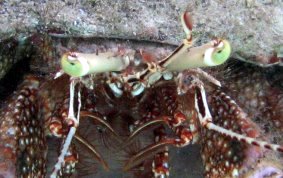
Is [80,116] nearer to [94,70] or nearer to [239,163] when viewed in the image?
[94,70]

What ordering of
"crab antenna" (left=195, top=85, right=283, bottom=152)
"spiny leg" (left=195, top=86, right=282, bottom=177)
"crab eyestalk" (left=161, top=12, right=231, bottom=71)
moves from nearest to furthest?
1. "crab eyestalk" (left=161, top=12, right=231, bottom=71)
2. "crab antenna" (left=195, top=85, right=283, bottom=152)
3. "spiny leg" (left=195, top=86, right=282, bottom=177)

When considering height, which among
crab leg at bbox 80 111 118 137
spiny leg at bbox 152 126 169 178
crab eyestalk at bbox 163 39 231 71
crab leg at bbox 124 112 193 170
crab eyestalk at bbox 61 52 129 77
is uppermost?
crab eyestalk at bbox 61 52 129 77

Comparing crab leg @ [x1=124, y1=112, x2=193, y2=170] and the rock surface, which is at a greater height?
the rock surface

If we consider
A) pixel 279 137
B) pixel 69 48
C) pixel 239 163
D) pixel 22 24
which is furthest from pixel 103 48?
pixel 279 137

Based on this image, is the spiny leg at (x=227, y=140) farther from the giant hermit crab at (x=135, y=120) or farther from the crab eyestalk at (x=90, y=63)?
the crab eyestalk at (x=90, y=63)

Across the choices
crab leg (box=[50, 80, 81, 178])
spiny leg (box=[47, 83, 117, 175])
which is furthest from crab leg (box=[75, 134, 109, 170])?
crab leg (box=[50, 80, 81, 178])

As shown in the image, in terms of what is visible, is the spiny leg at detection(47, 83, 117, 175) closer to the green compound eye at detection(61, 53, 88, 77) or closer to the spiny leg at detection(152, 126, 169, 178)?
the spiny leg at detection(152, 126, 169, 178)

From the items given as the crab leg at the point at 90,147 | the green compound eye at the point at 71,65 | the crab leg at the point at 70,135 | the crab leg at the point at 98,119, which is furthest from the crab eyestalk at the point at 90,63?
the crab leg at the point at 90,147

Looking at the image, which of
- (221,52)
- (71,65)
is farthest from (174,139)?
(71,65)

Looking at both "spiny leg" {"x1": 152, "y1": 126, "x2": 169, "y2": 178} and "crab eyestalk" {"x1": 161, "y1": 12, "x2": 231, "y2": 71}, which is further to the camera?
"spiny leg" {"x1": 152, "y1": 126, "x2": 169, "y2": 178}
